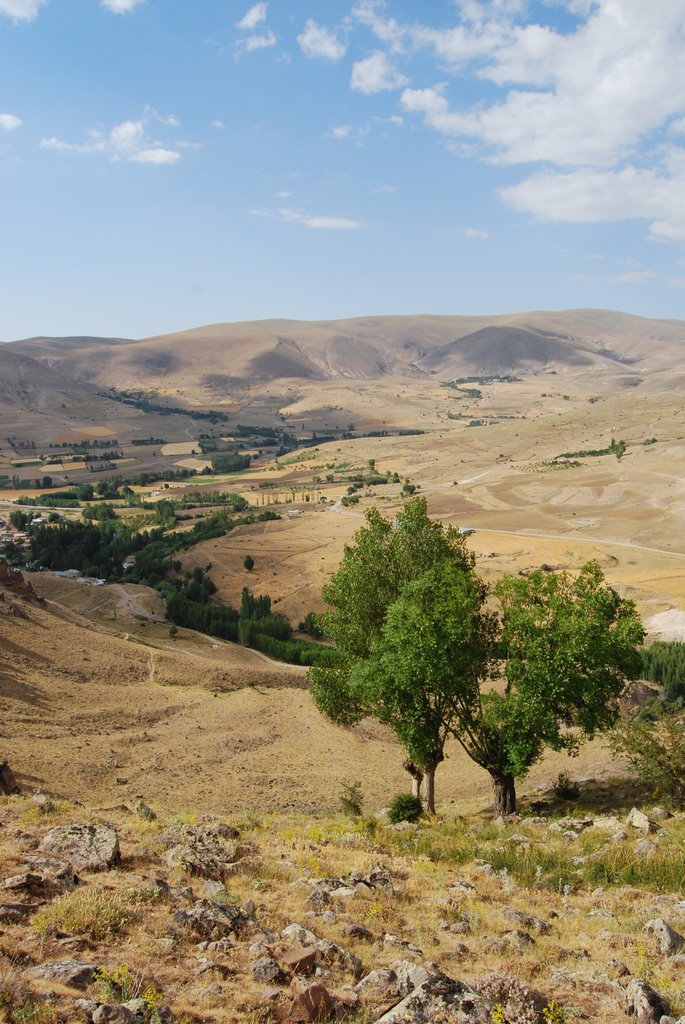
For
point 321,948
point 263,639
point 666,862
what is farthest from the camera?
point 263,639

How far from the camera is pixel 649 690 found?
145 ft

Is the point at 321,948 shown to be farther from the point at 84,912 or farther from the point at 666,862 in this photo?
the point at 666,862

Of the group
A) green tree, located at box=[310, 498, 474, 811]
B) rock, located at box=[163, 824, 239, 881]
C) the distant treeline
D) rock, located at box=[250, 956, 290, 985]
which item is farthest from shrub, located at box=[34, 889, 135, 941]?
the distant treeline

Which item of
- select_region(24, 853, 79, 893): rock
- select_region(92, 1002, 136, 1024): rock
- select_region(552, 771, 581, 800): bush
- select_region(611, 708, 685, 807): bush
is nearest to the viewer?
select_region(92, 1002, 136, 1024): rock

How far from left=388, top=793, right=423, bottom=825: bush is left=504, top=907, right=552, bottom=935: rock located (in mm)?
10875

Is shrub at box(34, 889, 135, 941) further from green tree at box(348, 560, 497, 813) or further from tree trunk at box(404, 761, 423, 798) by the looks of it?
tree trunk at box(404, 761, 423, 798)

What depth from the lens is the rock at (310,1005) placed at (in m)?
7.63

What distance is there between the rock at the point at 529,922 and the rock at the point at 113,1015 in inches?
240

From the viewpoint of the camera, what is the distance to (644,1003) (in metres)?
8.03

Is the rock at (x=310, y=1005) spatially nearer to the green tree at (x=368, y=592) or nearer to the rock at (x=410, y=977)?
the rock at (x=410, y=977)

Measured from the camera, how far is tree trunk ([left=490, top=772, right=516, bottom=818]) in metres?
21.2

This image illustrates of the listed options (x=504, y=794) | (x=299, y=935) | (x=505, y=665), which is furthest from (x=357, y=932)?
(x=504, y=794)

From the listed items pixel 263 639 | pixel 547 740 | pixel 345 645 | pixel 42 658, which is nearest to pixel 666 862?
pixel 547 740

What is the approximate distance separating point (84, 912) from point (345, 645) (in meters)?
16.0
